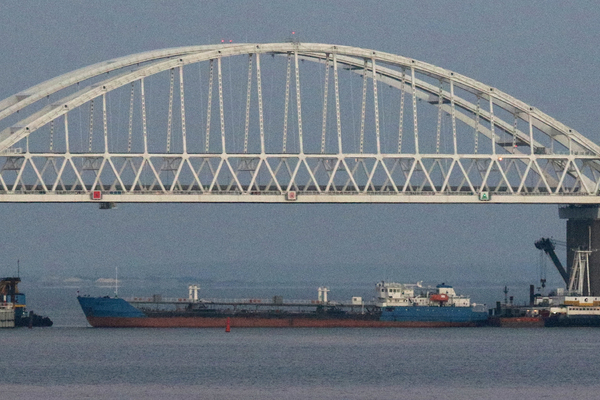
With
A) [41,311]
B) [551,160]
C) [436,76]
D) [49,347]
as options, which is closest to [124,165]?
[49,347]

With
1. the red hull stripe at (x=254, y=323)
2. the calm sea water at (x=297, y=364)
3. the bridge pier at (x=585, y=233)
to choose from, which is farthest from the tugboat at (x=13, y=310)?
the bridge pier at (x=585, y=233)

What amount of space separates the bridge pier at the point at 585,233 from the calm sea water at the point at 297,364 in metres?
9.33

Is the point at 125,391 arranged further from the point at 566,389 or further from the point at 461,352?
the point at 461,352

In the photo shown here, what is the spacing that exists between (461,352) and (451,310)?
29.6m

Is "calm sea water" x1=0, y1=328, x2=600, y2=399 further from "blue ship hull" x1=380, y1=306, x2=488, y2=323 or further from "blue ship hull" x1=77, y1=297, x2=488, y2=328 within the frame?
"blue ship hull" x1=380, y1=306, x2=488, y2=323

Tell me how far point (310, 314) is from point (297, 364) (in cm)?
3902

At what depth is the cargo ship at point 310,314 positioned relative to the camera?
13688cm

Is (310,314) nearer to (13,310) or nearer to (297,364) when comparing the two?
(13,310)

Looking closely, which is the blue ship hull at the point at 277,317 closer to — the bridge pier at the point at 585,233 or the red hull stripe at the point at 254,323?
the red hull stripe at the point at 254,323

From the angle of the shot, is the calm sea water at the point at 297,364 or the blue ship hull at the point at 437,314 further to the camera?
the blue ship hull at the point at 437,314

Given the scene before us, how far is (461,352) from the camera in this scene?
110m

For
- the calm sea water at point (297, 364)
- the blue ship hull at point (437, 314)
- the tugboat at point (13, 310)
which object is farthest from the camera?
the blue ship hull at point (437, 314)

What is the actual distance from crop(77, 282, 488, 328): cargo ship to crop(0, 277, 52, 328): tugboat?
5.28 m

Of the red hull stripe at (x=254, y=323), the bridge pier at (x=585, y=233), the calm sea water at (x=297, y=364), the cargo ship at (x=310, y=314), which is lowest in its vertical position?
the calm sea water at (x=297, y=364)
